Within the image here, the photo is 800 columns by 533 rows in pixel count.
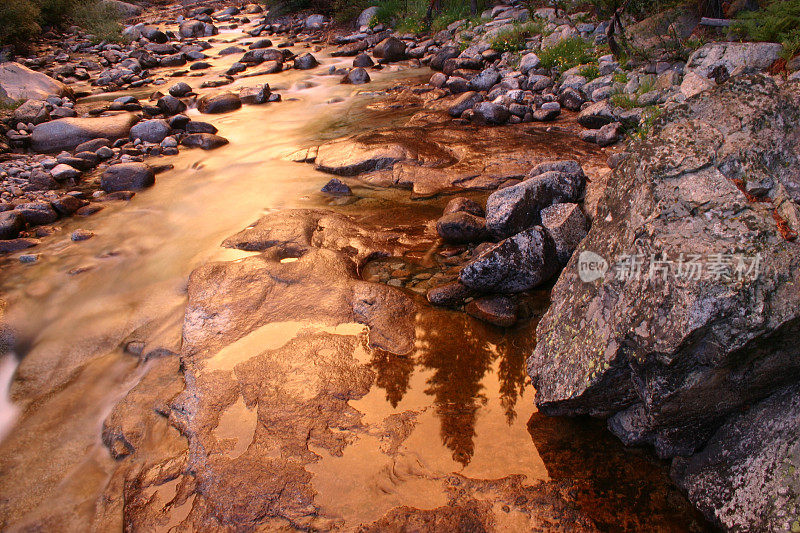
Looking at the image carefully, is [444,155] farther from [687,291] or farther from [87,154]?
[87,154]

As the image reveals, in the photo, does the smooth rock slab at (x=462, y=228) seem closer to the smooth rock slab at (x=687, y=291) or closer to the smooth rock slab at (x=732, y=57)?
the smooth rock slab at (x=687, y=291)

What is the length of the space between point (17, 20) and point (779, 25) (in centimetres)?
2025

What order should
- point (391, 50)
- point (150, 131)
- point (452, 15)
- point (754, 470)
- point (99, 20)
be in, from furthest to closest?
point (99, 20) < point (452, 15) < point (391, 50) < point (150, 131) < point (754, 470)

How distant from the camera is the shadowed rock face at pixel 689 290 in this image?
228 centimetres

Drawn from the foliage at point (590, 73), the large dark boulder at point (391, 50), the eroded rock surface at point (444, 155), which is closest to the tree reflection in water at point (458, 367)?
the eroded rock surface at point (444, 155)

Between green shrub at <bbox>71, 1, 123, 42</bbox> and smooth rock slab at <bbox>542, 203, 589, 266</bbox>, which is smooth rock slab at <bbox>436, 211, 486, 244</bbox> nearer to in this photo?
smooth rock slab at <bbox>542, 203, 589, 266</bbox>

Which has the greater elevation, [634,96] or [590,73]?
[590,73]

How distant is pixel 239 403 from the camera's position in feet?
11.1

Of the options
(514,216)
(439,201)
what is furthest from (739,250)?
(439,201)

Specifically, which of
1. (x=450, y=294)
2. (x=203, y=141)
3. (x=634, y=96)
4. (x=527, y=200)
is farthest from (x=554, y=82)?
(x=450, y=294)

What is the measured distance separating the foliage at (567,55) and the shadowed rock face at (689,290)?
7.48 meters

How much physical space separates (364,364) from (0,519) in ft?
7.73

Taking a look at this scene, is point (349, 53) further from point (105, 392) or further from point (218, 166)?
point (105, 392)

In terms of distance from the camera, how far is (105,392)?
12.3ft
